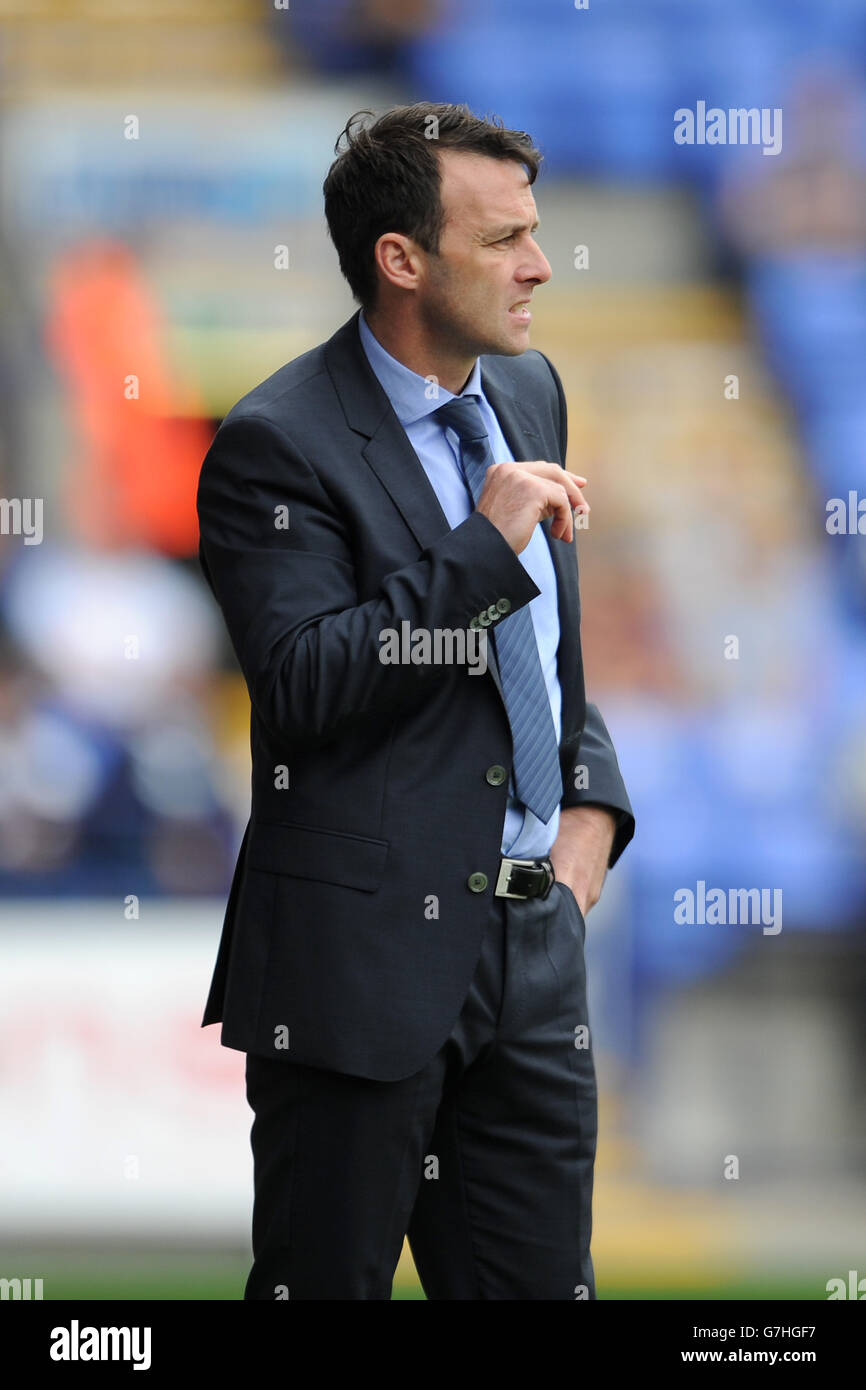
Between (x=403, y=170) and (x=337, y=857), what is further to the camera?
(x=403, y=170)

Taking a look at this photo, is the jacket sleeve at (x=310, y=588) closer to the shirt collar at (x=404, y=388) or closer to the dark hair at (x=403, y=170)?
the shirt collar at (x=404, y=388)

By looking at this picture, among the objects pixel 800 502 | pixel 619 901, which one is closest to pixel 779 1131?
pixel 619 901

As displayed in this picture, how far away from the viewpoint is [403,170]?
83.8 inches

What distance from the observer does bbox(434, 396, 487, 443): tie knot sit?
2160 mm

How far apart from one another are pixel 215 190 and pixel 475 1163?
252cm

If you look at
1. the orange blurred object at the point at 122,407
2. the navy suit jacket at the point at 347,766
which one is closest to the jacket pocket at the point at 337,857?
the navy suit jacket at the point at 347,766

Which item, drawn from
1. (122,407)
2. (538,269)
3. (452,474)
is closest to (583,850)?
(452,474)

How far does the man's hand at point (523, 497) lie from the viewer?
1953 mm

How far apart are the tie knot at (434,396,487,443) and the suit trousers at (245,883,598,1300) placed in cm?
57

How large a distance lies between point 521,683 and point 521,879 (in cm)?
23

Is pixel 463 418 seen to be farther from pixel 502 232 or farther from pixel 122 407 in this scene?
pixel 122 407

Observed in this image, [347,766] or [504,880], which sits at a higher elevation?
[347,766]

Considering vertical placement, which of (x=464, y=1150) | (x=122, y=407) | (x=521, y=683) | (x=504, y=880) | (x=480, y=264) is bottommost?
(x=464, y=1150)
